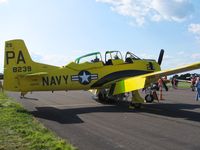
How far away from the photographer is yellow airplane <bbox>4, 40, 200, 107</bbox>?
14.6 m

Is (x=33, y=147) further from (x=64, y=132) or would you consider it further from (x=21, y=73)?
(x=21, y=73)

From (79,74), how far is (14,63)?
296cm

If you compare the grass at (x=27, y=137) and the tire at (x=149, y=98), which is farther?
the tire at (x=149, y=98)

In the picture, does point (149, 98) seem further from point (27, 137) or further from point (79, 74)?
point (27, 137)

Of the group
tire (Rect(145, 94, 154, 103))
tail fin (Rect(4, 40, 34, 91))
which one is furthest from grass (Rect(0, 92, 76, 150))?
tire (Rect(145, 94, 154, 103))

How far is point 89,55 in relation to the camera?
16859 millimetres

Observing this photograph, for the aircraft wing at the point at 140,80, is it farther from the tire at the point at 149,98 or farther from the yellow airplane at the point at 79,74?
the tire at the point at 149,98

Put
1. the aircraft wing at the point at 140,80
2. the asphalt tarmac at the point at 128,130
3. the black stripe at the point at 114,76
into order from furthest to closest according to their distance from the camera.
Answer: the black stripe at the point at 114,76
the aircraft wing at the point at 140,80
the asphalt tarmac at the point at 128,130

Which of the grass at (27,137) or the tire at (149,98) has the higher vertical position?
the tire at (149,98)

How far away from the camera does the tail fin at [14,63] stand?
14.5m

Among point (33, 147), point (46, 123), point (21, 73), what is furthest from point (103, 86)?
point (33, 147)

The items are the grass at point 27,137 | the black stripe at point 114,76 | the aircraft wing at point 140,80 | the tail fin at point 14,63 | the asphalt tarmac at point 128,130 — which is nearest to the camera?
the grass at point 27,137

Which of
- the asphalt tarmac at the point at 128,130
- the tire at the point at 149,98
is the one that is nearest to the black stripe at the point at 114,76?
the tire at the point at 149,98

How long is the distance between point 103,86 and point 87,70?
Answer: 1.16 metres
